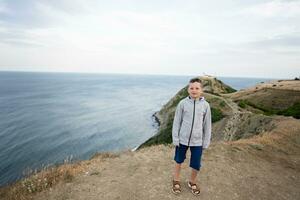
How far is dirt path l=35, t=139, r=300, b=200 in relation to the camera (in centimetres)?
685

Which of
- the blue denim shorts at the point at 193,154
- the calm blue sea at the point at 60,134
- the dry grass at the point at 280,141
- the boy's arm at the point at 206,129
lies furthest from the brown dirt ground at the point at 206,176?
the calm blue sea at the point at 60,134

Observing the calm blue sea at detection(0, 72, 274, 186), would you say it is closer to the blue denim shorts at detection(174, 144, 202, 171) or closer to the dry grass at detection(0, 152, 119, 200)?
the dry grass at detection(0, 152, 119, 200)

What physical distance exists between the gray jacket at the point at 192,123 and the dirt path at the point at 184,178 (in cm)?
161

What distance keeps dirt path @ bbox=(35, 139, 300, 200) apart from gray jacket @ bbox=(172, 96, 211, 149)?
5.29ft

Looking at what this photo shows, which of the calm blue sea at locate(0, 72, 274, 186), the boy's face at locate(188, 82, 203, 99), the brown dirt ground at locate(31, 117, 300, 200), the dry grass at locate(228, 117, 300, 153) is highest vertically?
the boy's face at locate(188, 82, 203, 99)

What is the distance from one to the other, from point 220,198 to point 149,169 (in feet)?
9.21

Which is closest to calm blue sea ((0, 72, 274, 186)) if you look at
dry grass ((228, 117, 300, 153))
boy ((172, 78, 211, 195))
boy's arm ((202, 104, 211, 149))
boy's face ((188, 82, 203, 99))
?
dry grass ((228, 117, 300, 153))

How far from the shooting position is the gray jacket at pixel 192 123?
6.38 meters

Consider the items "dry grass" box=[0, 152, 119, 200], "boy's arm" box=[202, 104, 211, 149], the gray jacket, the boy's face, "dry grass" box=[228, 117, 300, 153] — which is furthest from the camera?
"dry grass" box=[228, 117, 300, 153]

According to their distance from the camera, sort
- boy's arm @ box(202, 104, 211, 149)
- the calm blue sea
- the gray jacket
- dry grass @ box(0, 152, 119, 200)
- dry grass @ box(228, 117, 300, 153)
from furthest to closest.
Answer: the calm blue sea
dry grass @ box(228, 117, 300, 153)
dry grass @ box(0, 152, 119, 200)
boy's arm @ box(202, 104, 211, 149)
the gray jacket

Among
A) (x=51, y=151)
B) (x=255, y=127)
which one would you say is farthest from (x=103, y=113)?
(x=255, y=127)

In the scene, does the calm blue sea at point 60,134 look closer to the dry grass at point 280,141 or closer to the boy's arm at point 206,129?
the dry grass at point 280,141

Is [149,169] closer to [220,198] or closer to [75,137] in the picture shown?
[220,198]

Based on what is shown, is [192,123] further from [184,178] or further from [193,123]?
[184,178]
